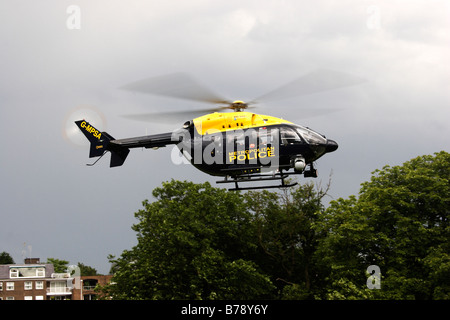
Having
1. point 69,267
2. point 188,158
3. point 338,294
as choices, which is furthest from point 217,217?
point 69,267

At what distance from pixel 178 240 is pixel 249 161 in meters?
25.3

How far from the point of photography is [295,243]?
197ft

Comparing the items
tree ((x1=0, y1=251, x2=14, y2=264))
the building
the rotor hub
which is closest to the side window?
the rotor hub

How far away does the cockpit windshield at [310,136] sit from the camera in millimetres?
29891

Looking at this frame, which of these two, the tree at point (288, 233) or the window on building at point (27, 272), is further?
the window on building at point (27, 272)

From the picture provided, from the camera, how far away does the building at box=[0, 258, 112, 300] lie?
327 feet

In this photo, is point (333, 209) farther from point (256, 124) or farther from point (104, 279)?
point (104, 279)

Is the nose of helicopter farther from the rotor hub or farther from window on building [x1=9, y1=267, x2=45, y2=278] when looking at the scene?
window on building [x1=9, y1=267, x2=45, y2=278]

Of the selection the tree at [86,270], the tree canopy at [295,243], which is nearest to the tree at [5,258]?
the tree at [86,270]

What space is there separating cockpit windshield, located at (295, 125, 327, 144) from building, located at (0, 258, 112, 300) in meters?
70.4

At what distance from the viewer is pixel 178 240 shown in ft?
Answer: 177

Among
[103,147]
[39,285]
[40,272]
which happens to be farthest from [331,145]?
[40,272]

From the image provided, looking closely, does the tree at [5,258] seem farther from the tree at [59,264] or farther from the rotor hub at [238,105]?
the rotor hub at [238,105]

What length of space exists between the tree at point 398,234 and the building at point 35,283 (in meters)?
55.1
